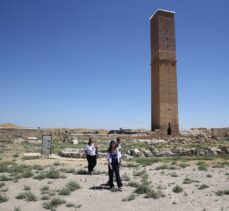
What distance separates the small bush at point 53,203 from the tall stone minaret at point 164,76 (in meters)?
32.7

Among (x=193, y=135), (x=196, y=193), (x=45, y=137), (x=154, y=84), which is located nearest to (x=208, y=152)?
(x=45, y=137)

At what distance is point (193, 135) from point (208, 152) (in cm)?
2032

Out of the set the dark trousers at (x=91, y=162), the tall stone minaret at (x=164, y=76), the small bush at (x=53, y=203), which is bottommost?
the small bush at (x=53, y=203)

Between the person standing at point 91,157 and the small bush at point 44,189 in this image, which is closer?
the small bush at point 44,189

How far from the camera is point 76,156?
59.7 ft

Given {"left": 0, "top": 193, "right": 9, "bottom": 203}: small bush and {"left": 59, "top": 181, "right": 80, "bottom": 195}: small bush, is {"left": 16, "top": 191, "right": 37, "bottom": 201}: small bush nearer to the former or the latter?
{"left": 0, "top": 193, "right": 9, "bottom": 203}: small bush

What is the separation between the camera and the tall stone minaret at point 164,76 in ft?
130

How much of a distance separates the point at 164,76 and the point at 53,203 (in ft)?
115

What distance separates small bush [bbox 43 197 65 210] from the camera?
262 inches

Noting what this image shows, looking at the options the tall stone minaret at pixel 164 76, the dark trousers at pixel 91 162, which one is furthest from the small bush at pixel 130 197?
the tall stone minaret at pixel 164 76

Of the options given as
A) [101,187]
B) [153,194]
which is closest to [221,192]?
[153,194]

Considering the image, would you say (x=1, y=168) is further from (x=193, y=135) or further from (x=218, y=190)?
(x=193, y=135)

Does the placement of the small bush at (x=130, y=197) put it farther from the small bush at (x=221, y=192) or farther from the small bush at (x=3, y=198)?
the small bush at (x=3, y=198)

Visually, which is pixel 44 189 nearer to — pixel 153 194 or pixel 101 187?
pixel 101 187
